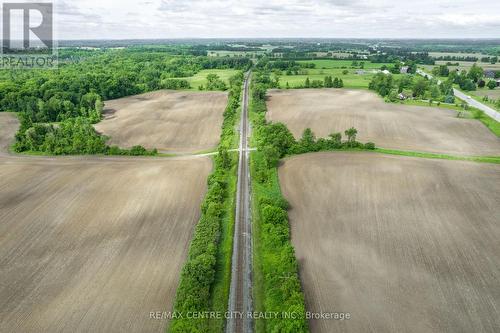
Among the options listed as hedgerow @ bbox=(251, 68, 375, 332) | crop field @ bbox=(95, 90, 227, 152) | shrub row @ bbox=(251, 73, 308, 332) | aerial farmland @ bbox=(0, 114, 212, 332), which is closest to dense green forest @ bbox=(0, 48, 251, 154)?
crop field @ bbox=(95, 90, 227, 152)

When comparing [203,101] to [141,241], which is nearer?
[141,241]

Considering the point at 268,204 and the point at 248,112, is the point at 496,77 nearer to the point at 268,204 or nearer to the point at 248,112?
the point at 248,112

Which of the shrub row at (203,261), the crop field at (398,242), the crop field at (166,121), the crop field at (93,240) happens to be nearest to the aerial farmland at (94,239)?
the crop field at (93,240)

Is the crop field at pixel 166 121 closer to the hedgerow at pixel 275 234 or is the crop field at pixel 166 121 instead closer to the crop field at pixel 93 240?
the crop field at pixel 93 240

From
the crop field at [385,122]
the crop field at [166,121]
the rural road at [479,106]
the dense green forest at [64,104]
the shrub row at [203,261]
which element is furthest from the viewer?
the rural road at [479,106]

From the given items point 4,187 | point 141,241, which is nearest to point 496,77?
point 141,241

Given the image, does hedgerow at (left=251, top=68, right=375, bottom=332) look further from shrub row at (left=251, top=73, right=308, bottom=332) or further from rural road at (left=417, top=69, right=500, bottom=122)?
rural road at (left=417, top=69, right=500, bottom=122)
